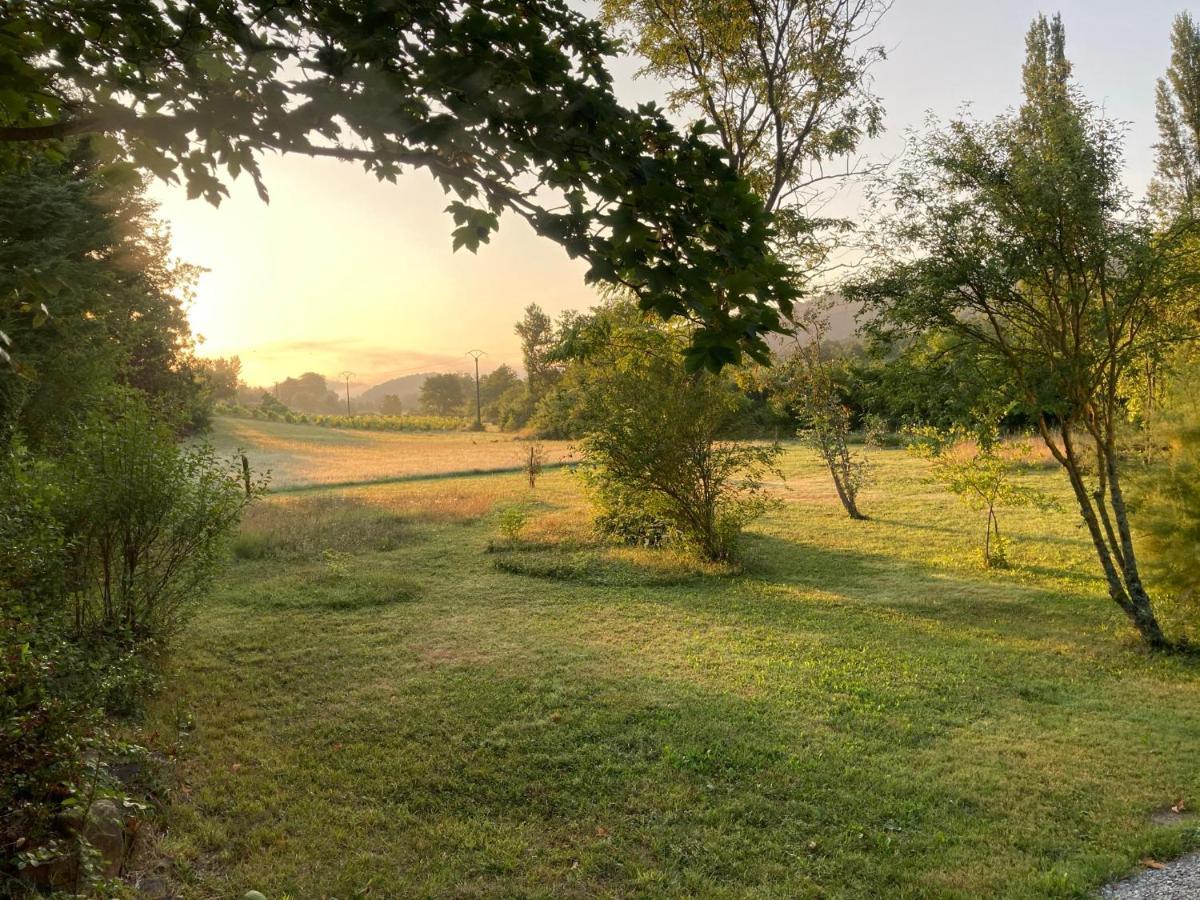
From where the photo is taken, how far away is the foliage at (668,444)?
13320 millimetres

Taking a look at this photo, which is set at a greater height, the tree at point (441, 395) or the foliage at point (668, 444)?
the tree at point (441, 395)

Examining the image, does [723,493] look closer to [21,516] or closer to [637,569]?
[637,569]

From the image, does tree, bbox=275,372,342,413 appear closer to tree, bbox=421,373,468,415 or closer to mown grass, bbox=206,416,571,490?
tree, bbox=421,373,468,415

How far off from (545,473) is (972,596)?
22.6 meters

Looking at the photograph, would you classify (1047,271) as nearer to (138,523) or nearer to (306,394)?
(138,523)

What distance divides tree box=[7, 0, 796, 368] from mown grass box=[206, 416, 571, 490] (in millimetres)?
25098

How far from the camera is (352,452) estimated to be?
46.5 meters

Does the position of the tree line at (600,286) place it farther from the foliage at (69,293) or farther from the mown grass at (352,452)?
the mown grass at (352,452)

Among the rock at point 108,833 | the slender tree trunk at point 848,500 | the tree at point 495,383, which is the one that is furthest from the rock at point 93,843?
the tree at point 495,383

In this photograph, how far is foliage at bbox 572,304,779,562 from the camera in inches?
524

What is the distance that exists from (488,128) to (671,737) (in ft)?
17.1

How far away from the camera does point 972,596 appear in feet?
36.7

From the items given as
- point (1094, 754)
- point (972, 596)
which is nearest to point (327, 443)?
point (972, 596)

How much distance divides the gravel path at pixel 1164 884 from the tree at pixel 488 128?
4169 millimetres
